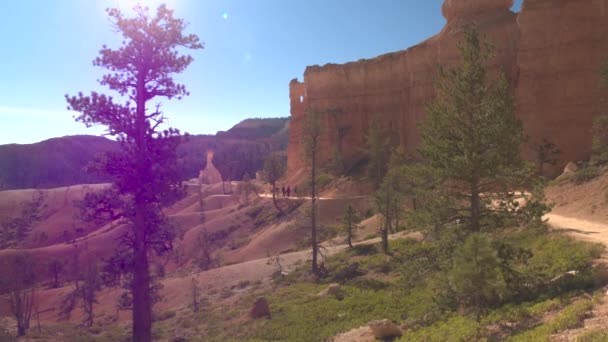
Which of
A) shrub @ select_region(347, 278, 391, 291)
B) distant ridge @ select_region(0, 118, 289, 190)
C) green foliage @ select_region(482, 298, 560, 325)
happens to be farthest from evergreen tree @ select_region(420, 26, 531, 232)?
distant ridge @ select_region(0, 118, 289, 190)

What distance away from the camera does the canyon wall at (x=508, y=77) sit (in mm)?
30547

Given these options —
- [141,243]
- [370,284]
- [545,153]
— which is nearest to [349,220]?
[370,284]

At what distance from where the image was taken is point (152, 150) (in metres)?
11.8

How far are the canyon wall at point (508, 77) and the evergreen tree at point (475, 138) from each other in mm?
9087

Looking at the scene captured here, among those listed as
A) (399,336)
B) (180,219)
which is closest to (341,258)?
(399,336)

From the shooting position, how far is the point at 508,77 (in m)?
36.2

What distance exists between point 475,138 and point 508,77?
93.5 feet

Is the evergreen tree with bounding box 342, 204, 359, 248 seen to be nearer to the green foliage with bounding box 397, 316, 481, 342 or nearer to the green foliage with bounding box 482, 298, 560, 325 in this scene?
the green foliage with bounding box 397, 316, 481, 342

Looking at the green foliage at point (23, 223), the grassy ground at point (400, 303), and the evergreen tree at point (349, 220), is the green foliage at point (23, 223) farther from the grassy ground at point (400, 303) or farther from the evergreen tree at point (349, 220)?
the evergreen tree at point (349, 220)

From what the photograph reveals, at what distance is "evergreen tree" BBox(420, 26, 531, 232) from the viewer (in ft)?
36.6

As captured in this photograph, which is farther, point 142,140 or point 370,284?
point 370,284

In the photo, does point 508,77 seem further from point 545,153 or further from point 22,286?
point 22,286

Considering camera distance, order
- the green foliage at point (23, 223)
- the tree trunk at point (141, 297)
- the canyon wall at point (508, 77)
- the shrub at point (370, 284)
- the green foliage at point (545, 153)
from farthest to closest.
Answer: the green foliage at point (23, 223) < the canyon wall at point (508, 77) < the green foliage at point (545, 153) < the shrub at point (370, 284) < the tree trunk at point (141, 297)

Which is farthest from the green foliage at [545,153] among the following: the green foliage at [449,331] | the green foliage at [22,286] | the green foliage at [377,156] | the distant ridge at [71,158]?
the distant ridge at [71,158]
